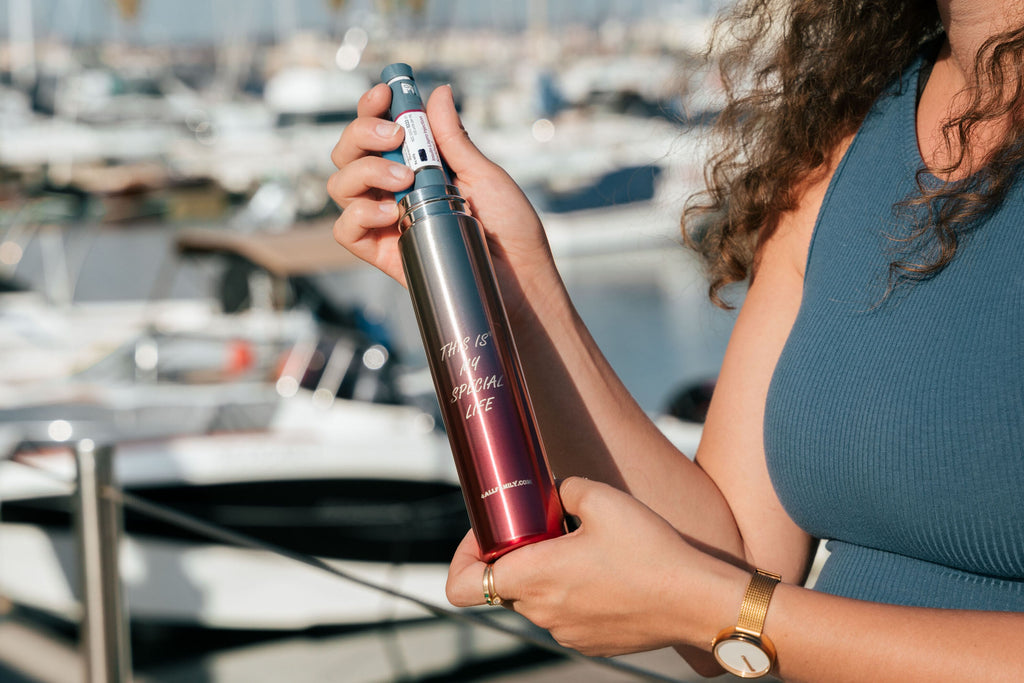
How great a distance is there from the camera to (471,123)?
22.4 meters

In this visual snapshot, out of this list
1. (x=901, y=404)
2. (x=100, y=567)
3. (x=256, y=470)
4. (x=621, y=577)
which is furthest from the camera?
(x=256, y=470)

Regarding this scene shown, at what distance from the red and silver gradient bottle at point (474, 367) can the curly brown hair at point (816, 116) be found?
1.43 feet

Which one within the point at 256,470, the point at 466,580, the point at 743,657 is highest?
the point at 256,470

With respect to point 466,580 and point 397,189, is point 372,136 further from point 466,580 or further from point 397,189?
point 466,580

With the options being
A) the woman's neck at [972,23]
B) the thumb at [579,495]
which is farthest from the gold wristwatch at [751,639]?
the woman's neck at [972,23]

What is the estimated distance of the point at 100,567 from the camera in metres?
2.01

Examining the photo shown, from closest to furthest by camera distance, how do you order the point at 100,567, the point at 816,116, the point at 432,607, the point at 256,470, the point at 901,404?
1. the point at 901,404
2. the point at 816,116
3. the point at 432,607
4. the point at 100,567
5. the point at 256,470

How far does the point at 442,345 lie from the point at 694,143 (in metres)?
0.73

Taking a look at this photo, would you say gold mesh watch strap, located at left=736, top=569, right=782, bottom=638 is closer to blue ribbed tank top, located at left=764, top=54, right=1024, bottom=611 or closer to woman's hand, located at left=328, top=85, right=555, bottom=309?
blue ribbed tank top, located at left=764, top=54, right=1024, bottom=611

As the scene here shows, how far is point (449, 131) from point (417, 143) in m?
0.08

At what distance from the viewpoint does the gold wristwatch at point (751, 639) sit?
823 millimetres

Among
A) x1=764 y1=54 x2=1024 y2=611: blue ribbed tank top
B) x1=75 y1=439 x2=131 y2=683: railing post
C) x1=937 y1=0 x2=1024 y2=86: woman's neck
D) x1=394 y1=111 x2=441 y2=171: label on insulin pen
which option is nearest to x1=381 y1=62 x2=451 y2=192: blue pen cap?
x1=394 y1=111 x2=441 y2=171: label on insulin pen

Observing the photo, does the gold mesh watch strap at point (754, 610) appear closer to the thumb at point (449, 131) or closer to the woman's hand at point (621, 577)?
the woman's hand at point (621, 577)

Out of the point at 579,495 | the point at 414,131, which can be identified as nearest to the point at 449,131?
the point at 414,131
